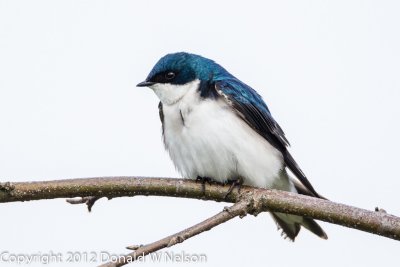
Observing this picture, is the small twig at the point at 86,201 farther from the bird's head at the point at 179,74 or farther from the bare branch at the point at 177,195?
the bird's head at the point at 179,74

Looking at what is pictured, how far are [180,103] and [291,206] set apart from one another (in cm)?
140

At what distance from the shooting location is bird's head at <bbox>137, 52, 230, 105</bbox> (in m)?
4.62

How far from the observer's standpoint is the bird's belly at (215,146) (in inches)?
169

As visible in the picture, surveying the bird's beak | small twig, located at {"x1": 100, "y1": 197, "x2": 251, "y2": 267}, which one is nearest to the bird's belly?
the bird's beak

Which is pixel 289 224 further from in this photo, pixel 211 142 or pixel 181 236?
pixel 181 236

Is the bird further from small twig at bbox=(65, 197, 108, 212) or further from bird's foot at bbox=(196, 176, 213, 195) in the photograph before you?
small twig at bbox=(65, 197, 108, 212)

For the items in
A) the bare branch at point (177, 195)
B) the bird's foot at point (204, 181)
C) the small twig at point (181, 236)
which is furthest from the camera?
the bird's foot at point (204, 181)

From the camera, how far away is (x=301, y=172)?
14.9 ft

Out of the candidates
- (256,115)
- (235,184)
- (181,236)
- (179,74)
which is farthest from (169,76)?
(181,236)

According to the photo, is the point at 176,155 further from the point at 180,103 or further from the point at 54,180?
the point at 54,180

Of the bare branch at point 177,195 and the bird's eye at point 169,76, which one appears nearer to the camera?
the bare branch at point 177,195

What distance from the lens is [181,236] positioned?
106 inches

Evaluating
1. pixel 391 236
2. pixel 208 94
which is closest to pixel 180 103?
pixel 208 94

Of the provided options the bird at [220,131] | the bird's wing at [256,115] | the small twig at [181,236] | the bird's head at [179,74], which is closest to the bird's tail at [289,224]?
the bird at [220,131]
